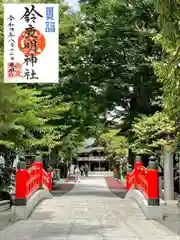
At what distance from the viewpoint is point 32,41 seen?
10.2 metres

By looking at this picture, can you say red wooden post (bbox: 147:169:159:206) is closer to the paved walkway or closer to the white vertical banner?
the paved walkway

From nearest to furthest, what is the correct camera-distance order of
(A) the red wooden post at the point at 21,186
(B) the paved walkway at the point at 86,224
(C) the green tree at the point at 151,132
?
1. (B) the paved walkway at the point at 86,224
2. (A) the red wooden post at the point at 21,186
3. (C) the green tree at the point at 151,132

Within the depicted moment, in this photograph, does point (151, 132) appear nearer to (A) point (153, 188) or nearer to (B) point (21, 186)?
(A) point (153, 188)

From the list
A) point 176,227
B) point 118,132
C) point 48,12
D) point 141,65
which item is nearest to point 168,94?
point 48,12

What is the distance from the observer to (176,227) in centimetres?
1273

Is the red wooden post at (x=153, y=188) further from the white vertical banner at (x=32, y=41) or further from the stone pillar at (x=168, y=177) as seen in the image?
the white vertical banner at (x=32, y=41)

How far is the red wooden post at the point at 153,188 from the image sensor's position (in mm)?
14656

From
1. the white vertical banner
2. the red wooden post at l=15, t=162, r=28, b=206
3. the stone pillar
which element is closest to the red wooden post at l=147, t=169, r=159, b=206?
the red wooden post at l=15, t=162, r=28, b=206

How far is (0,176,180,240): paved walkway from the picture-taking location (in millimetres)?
10750

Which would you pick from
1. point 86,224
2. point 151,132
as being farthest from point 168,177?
point 86,224

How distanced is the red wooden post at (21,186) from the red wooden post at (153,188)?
12.0ft

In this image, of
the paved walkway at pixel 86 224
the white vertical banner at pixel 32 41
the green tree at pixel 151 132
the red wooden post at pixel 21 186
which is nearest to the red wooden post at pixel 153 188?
the paved walkway at pixel 86 224

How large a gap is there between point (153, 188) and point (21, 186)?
153 inches

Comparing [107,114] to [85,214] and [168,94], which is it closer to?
[85,214]
